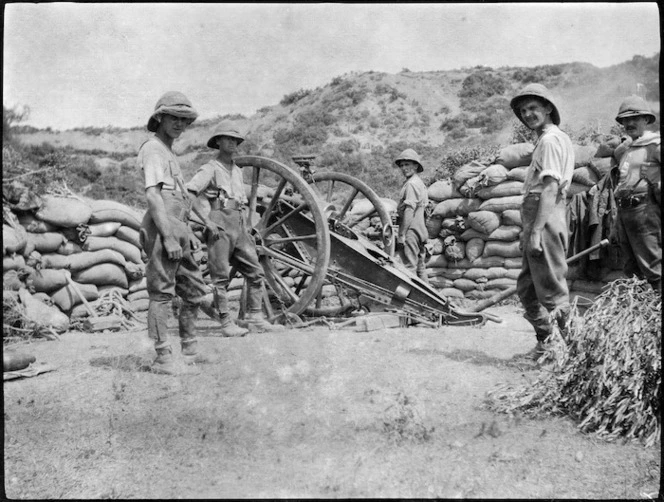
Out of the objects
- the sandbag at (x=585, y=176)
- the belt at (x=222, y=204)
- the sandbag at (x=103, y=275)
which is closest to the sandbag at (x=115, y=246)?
the sandbag at (x=103, y=275)

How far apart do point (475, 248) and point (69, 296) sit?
5014 millimetres

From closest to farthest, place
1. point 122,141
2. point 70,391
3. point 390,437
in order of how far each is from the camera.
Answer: point 390,437 < point 70,391 < point 122,141

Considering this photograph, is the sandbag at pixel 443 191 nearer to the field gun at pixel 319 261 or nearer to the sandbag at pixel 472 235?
the sandbag at pixel 472 235

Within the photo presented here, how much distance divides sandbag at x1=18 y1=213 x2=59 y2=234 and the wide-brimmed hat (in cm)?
247

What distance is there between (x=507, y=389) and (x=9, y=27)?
3612 millimetres

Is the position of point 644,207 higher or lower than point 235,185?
lower

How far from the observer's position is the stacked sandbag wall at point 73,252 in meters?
5.40

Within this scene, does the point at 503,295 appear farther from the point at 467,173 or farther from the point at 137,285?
the point at 137,285

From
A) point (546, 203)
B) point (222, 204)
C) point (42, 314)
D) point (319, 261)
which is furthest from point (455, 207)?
point (42, 314)

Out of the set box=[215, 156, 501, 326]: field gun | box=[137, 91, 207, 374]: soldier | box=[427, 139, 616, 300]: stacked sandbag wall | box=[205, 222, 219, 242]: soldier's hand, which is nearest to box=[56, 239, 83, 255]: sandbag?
box=[215, 156, 501, 326]: field gun

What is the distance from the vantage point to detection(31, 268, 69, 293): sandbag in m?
5.53

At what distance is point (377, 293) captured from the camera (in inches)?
219

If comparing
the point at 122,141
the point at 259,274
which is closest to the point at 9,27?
the point at 259,274

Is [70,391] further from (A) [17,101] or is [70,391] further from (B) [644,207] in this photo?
(B) [644,207]
